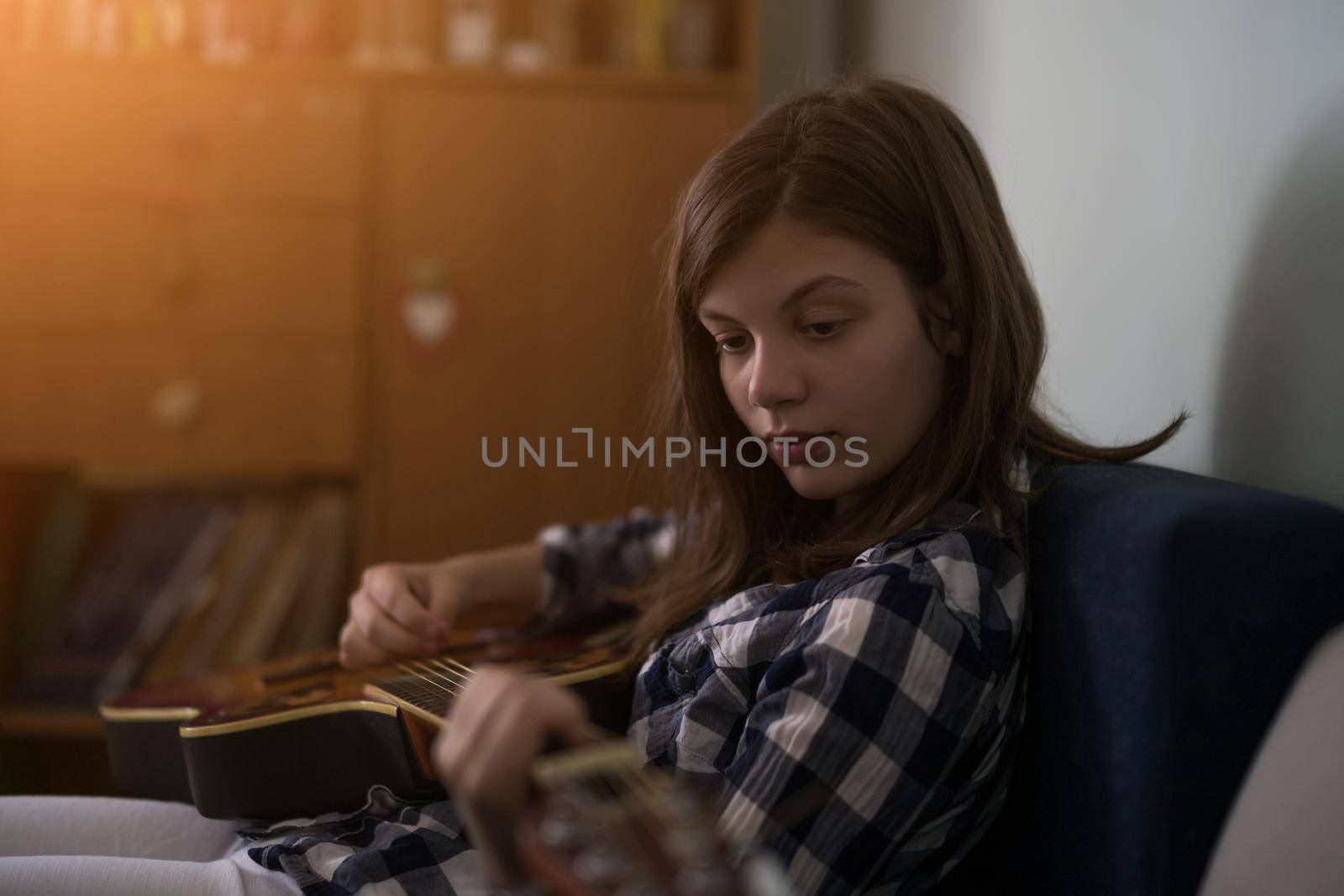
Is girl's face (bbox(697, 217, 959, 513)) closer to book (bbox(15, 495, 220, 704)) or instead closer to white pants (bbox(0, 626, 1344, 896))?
white pants (bbox(0, 626, 1344, 896))

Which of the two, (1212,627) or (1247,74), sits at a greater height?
(1247,74)

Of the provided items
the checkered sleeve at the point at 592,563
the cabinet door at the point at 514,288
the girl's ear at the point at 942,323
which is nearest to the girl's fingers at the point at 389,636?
the checkered sleeve at the point at 592,563

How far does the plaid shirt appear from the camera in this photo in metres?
0.67

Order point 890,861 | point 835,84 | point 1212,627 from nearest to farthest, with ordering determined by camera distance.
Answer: point 1212,627
point 890,861
point 835,84

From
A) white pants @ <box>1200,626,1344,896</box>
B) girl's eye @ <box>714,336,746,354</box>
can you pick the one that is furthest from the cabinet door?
A: white pants @ <box>1200,626,1344,896</box>

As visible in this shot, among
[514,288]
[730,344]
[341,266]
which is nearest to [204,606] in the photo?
[341,266]

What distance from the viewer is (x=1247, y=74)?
87cm

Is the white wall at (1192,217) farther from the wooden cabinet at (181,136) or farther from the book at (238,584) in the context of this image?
the book at (238,584)

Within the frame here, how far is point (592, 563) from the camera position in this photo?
1.33 m

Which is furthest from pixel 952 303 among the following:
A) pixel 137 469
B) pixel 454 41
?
pixel 137 469

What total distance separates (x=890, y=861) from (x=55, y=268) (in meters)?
1.73

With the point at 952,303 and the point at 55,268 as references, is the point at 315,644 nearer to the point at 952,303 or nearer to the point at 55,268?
the point at 55,268

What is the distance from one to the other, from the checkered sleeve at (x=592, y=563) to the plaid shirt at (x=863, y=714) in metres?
0.42

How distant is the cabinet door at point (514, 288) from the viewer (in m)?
2.00
